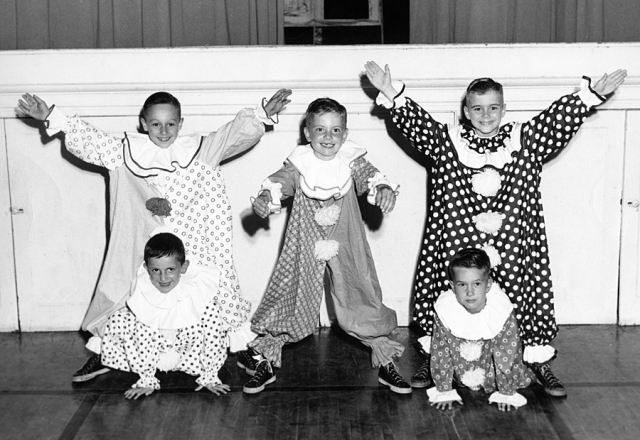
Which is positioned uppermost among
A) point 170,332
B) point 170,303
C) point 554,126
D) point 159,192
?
point 554,126

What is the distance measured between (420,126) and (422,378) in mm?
968

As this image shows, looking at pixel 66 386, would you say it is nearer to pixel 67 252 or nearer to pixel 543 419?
pixel 67 252

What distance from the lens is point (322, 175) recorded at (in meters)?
3.24

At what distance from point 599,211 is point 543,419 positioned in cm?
127

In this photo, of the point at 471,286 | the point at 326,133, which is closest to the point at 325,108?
the point at 326,133

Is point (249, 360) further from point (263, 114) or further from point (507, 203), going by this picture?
point (507, 203)

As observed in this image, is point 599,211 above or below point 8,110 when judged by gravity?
below

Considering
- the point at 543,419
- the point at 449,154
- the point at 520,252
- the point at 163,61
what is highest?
the point at 163,61

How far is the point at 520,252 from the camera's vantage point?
3262 millimetres

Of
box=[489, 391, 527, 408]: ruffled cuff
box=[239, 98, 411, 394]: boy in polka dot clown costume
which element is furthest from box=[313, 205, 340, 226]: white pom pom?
box=[489, 391, 527, 408]: ruffled cuff

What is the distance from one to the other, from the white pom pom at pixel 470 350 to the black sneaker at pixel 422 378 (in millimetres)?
232

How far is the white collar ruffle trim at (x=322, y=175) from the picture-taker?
3.23 meters

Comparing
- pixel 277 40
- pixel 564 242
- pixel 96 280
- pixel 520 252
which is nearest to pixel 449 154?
pixel 520 252

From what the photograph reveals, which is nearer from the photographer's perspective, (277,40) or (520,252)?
(520,252)
